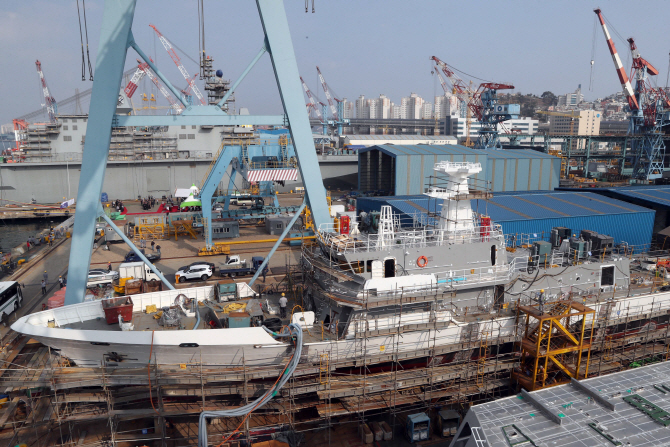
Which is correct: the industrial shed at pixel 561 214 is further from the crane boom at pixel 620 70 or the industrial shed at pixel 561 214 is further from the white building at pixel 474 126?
the white building at pixel 474 126

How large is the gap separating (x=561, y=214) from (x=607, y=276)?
1056cm

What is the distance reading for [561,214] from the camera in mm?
25547

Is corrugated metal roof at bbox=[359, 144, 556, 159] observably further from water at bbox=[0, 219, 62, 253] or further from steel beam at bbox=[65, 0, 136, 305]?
Result: water at bbox=[0, 219, 62, 253]

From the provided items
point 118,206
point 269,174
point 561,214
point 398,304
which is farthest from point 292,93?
point 118,206

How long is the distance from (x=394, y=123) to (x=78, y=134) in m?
145

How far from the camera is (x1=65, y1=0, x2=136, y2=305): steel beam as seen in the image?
12641 millimetres

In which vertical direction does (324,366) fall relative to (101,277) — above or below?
above

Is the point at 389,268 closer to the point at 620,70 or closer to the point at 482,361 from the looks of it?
the point at 482,361

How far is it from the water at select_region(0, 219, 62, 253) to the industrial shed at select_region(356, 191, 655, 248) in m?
28.9

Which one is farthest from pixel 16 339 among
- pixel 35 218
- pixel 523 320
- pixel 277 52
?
pixel 35 218

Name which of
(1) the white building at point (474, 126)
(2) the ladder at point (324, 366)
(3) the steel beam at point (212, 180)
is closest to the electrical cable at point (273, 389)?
(2) the ladder at point (324, 366)

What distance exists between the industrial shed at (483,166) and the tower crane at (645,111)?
72.5 feet

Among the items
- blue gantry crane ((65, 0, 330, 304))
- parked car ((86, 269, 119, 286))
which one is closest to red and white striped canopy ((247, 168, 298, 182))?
parked car ((86, 269, 119, 286))

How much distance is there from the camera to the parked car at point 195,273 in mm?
23484
